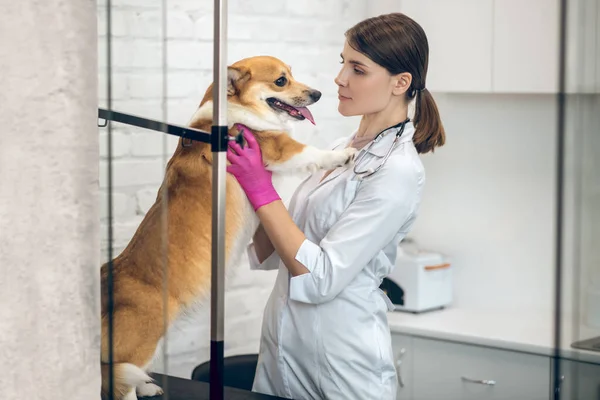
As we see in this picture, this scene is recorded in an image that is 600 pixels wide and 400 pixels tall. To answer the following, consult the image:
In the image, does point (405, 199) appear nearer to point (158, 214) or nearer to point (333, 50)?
point (158, 214)

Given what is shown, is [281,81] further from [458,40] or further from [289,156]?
[458,40]

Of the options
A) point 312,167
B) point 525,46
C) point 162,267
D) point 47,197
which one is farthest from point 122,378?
point 525,46

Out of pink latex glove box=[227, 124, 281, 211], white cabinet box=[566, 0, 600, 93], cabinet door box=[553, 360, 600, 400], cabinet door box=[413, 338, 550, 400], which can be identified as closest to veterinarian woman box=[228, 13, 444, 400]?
pink latex glove box=[227, 124, 281, 211]

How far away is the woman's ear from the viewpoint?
166 centimetres

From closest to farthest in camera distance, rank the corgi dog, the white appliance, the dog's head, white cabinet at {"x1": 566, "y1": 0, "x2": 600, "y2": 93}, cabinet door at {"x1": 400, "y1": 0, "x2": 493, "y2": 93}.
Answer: the corgi dog → the dog's head → white cabinet at {"x1": 566, "y1": 0, "x2": 600, "y2": 93} → cabinet door at {"x1": 400, "y1": 0, "x2": 493, "y2": 93} → the white appliance

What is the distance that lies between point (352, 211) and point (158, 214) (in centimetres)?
45

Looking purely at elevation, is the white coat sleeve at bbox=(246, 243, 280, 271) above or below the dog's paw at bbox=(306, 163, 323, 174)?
below

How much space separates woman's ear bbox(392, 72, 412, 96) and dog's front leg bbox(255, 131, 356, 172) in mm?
277

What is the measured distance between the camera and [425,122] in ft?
5.77

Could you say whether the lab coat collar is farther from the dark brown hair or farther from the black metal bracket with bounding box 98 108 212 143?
the black metal bracket with bounding box 98 108 212 143

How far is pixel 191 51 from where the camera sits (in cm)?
124

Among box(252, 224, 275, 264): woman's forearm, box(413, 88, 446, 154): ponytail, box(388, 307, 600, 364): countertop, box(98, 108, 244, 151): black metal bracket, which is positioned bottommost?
box(388, 307, 600, 364): countertop

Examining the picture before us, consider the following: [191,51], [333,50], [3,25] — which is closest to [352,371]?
[191,51]

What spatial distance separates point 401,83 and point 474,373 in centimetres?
147
